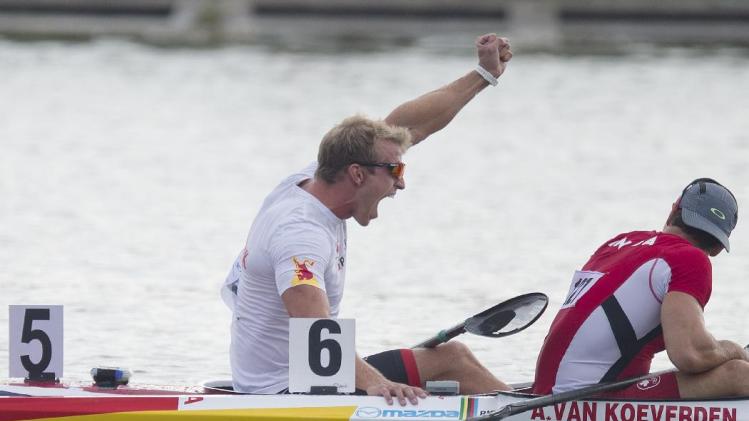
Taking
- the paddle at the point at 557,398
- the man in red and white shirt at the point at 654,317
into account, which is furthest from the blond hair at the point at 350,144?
the paddle at the point at 557,398

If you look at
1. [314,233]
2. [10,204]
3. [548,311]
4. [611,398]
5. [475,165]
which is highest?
[475,165]

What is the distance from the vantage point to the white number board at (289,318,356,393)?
6816 millimetres

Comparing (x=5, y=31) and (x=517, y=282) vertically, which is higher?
(x=5, y=31)

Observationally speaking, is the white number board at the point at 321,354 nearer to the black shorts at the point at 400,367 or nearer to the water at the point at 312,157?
the black shorts at the point at 400,367

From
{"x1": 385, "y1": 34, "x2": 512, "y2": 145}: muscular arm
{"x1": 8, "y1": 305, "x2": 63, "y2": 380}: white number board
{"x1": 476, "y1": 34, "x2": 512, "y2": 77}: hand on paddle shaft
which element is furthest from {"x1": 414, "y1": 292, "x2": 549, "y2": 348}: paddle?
{"x1": 8, "y1": 305, "x2": 63, "y2": 380}: white number board

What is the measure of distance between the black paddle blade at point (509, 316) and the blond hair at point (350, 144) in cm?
125

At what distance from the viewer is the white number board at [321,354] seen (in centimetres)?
682

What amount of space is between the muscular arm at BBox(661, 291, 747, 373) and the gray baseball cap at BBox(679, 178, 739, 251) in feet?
1.35

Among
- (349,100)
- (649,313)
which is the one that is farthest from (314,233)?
(349,100)

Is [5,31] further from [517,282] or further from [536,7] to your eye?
[517,282]

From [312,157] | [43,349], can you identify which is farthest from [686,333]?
[312,157]

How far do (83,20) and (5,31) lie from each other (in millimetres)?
2193

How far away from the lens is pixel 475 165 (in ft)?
73.5

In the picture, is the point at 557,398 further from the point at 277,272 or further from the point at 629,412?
the point at 277,272
